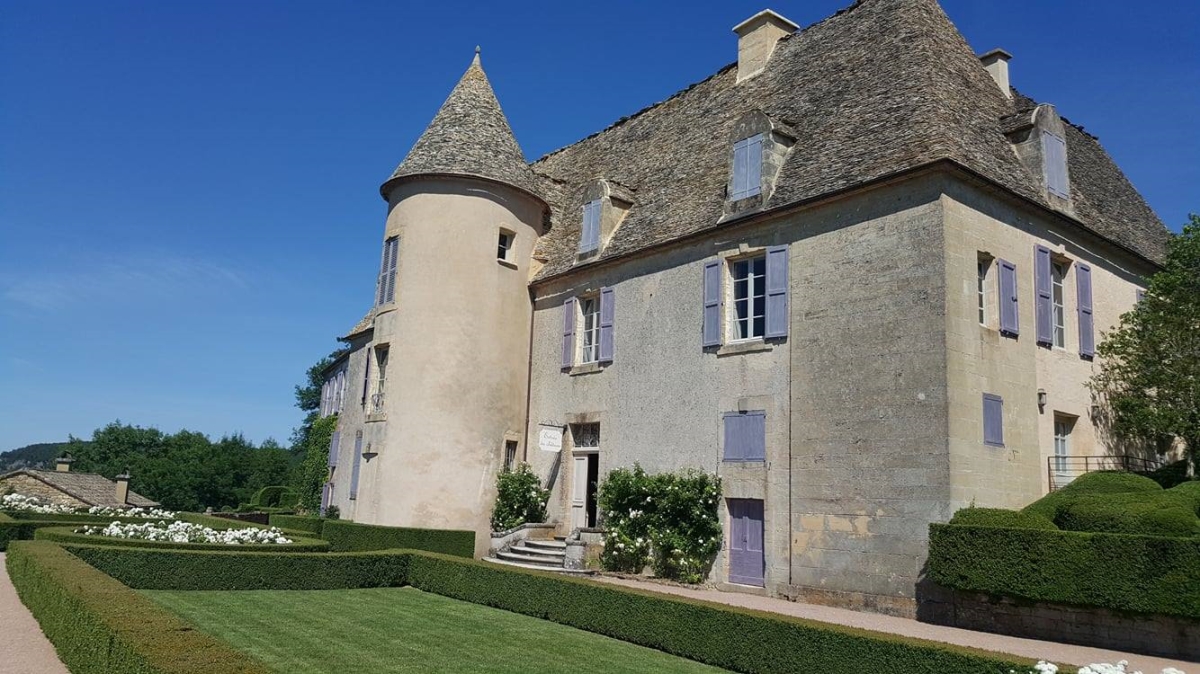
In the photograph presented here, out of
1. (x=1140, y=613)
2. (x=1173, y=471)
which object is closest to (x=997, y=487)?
(x=1140, y=613)

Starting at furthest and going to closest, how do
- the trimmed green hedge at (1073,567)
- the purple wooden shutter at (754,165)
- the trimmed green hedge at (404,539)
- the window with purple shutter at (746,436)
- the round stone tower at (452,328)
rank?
1. the round stone tower at (452,328)
2. the trimmed green hedge at (404,539)
3. the purple wooden shutter at (754,165)
4. the window with purple shutter at (746,436)
5. the trimmed green hedge at (1073,567)

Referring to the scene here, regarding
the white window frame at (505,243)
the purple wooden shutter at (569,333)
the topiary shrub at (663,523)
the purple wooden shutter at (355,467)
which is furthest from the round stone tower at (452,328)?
the topiary shrub at (663,523)

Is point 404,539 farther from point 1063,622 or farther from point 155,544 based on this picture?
point 1063,622

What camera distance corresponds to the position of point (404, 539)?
18500 millimetres

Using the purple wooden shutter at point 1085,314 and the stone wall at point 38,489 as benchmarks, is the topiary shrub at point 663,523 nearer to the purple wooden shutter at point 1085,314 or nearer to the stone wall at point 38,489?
the purple wooden shutter at point 1085,314

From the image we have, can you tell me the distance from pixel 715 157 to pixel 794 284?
4968mm

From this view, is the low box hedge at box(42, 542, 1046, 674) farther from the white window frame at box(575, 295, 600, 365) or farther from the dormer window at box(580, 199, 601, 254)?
the dormer window at box(580, 199, 601, 254)

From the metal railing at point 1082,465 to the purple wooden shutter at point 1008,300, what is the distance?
244 centimetres

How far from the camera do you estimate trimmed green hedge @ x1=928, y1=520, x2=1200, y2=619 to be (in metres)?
10.0

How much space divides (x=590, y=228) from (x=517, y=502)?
6786mm

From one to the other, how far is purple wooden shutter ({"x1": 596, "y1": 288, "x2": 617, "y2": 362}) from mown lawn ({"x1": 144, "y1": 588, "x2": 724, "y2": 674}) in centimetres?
781

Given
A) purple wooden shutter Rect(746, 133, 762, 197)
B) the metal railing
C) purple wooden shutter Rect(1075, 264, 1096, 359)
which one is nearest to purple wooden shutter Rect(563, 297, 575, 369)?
purple wooden shutter Rect(746, 133, 762, 197)

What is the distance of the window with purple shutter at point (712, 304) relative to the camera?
17000 millimetres

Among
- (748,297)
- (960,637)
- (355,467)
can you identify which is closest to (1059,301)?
(748,297)
